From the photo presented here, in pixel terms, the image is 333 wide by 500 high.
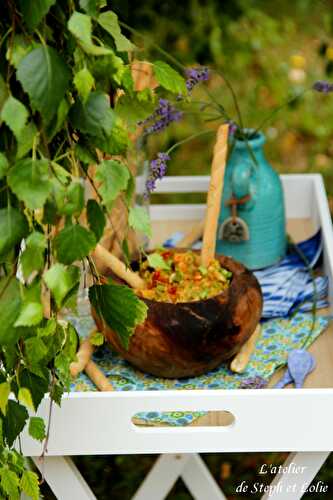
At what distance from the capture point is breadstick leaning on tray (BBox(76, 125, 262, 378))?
111cm

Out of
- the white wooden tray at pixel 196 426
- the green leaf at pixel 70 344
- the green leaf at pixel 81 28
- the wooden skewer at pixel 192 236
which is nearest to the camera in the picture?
the green leaf at pixel 81 28

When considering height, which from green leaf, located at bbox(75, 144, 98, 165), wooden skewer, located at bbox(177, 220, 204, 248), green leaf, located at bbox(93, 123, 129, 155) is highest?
green leaf, located at bbox(93, 123, 129, 155)

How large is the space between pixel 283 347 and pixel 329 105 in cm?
217

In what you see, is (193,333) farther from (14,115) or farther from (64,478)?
(14,115)

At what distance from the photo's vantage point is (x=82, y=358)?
3.95 feet

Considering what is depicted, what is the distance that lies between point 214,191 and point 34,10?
576 mm

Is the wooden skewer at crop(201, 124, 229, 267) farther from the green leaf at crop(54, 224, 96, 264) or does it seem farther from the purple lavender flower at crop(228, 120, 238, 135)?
the green leaf at crop(54, 224, 96, 264)

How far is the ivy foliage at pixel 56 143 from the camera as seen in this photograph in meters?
0.70

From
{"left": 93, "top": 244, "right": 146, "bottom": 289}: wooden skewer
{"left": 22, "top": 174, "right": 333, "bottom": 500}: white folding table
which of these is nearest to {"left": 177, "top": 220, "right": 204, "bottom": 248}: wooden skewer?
{"left": 93, "top": 244, "right": 146, "bottom": 289}: wooden skewer

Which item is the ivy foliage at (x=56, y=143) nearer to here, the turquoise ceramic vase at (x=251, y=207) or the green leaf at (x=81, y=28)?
the green leaf at (x=81, y=28)

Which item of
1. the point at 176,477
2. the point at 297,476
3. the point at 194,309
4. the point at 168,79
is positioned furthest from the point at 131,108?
the point at 176,477

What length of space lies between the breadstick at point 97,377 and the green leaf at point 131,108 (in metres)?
0.46

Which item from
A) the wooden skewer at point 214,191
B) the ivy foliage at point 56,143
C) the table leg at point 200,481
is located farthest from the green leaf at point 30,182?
the table leg at point 200,481

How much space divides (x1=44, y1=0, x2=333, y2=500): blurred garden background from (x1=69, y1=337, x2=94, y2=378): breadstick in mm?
466
